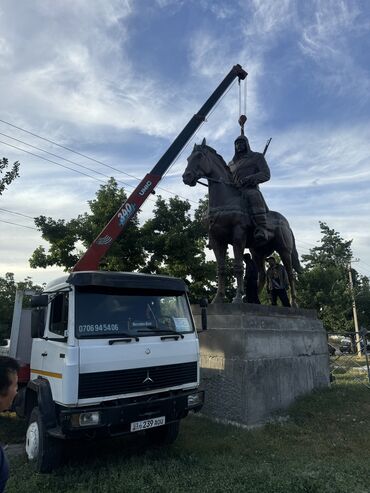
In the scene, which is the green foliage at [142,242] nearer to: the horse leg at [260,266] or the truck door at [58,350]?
the horse leg at [260,266]

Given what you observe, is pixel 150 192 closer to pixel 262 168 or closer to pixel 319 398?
pixel 262 168

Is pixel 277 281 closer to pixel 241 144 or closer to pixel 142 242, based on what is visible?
pixel 241 144

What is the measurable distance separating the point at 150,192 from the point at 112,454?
1057 centimetres

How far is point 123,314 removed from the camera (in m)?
5.84

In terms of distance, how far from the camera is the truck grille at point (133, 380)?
527 cm

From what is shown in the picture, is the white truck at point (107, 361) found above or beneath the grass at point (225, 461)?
above

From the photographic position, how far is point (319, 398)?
32.4ft

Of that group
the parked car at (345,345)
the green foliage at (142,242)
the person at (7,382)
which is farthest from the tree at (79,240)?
the parked car at (345,345)

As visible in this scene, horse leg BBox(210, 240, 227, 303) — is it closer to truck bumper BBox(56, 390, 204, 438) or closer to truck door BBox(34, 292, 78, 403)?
truck bumper BBox(56, 390, 204, 438)

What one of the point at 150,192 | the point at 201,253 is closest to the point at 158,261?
the point at 201,253

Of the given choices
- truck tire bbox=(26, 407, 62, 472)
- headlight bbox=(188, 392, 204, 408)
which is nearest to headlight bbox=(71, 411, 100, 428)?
truck tire bbox=(26, 407, 62, 472)

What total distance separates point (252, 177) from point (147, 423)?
6271mm

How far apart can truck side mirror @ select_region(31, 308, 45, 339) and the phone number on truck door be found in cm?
120

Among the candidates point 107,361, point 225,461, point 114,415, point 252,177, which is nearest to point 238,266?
point 252,177
